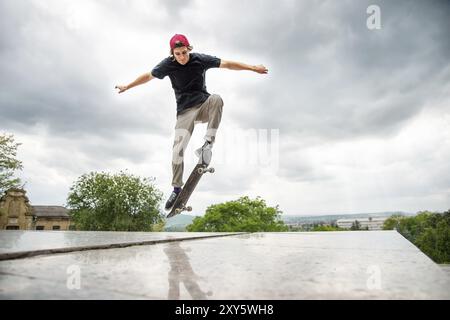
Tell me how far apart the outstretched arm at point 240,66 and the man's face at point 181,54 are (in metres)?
0.75

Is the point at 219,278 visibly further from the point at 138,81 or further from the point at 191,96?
the point at 138,81

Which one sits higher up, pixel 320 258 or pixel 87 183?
pixel 87 183

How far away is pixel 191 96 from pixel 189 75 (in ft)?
1.32

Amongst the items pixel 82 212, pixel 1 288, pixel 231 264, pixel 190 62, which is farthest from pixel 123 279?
pixel 82 212

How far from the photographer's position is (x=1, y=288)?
53.6 inches

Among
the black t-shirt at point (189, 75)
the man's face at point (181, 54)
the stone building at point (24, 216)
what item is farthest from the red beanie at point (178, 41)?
the stone building at point (24, 216)

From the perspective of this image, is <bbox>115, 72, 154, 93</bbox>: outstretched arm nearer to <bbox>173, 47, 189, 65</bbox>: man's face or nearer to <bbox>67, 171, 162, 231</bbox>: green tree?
<bbox>173, 47, 189, 65</bbox>: man's face

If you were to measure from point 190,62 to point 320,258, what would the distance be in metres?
4.82

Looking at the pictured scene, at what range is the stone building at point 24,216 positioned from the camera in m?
53.9

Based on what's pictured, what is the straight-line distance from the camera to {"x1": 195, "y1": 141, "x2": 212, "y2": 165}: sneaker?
6.24 m
